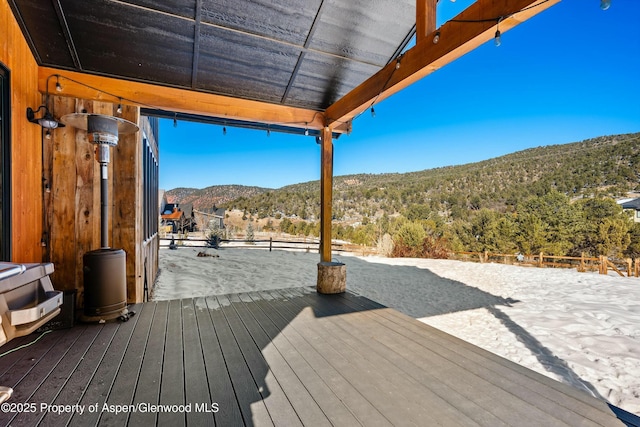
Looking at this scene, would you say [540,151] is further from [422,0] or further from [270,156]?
[422,0]

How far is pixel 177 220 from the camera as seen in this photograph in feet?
76.8

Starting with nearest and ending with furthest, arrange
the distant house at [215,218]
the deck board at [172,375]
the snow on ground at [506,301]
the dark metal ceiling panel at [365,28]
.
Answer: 1. the deck board at [172,375]
2. the dark metal ceiling panel at [365,28]
3. the snow on ground at [506,301]
4. the distant house at [215,218]

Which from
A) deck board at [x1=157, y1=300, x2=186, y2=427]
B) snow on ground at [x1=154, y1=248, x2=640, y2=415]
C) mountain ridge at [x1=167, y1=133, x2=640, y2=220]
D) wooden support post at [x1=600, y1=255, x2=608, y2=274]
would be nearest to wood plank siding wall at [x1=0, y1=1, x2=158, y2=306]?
deck board at [x1=157, y1=300, x2=186, y2=427]

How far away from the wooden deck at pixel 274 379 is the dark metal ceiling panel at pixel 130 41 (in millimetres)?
2607

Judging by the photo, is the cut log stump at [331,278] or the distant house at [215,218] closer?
the cut log stump at [331,278]

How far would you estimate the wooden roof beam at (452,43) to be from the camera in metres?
1.78

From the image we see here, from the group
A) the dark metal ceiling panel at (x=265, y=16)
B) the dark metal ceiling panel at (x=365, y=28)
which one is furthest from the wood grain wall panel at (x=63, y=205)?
the dark metal ceiling panel at (x=365, y=28)

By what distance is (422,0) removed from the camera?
241 centimetres

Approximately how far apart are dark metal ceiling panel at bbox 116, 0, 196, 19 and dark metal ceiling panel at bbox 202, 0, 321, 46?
11cm

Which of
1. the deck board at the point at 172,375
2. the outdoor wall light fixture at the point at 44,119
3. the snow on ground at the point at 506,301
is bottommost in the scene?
the snow on ground at the point at 506,301

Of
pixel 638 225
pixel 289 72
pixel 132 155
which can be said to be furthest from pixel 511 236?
pixel 132 155

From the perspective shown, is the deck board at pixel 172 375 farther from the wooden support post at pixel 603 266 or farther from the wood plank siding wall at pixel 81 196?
the wooden support post at pixel 603 266

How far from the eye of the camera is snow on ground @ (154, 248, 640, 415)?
142 inches

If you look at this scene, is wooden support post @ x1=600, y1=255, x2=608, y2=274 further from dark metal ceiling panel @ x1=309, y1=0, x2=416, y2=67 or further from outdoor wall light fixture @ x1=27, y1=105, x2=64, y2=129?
outdoor wall light fixture @ x1=27, y1=105, x2=64, y2=129
